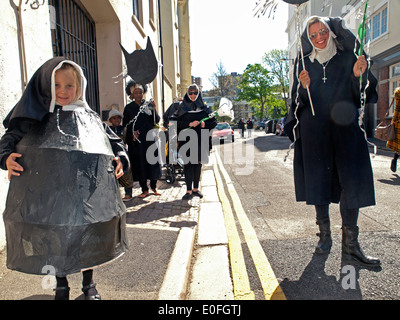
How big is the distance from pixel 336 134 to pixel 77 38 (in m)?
5.86

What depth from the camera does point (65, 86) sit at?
85.4 inches

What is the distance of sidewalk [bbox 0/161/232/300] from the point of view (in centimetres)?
253

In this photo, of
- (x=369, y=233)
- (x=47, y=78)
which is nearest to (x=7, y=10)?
(x=47, y=78)

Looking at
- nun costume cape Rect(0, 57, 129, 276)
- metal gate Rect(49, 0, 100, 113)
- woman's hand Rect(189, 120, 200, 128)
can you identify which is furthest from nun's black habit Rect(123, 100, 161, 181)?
nun costume cape Rect(0, 57, 129, 276)

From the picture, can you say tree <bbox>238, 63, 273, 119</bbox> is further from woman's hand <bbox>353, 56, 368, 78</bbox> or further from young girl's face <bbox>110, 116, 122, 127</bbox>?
woman's hand <bbox>353, 56, 368, 78</bbox>

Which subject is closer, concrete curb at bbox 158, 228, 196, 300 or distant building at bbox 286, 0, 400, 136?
concrete curb at bbox 158, 228, 196, 300

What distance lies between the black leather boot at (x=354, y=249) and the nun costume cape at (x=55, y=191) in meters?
2.01

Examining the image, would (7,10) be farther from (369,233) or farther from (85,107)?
(369,233)

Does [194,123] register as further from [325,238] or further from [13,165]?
[13,165]

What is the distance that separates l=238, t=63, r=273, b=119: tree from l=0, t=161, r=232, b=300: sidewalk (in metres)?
54.6

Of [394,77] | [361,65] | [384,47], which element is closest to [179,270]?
[361,65]

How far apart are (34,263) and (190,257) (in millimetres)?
1634

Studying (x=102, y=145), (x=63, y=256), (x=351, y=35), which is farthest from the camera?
(x=351, y=35)

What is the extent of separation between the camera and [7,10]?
131 inches
